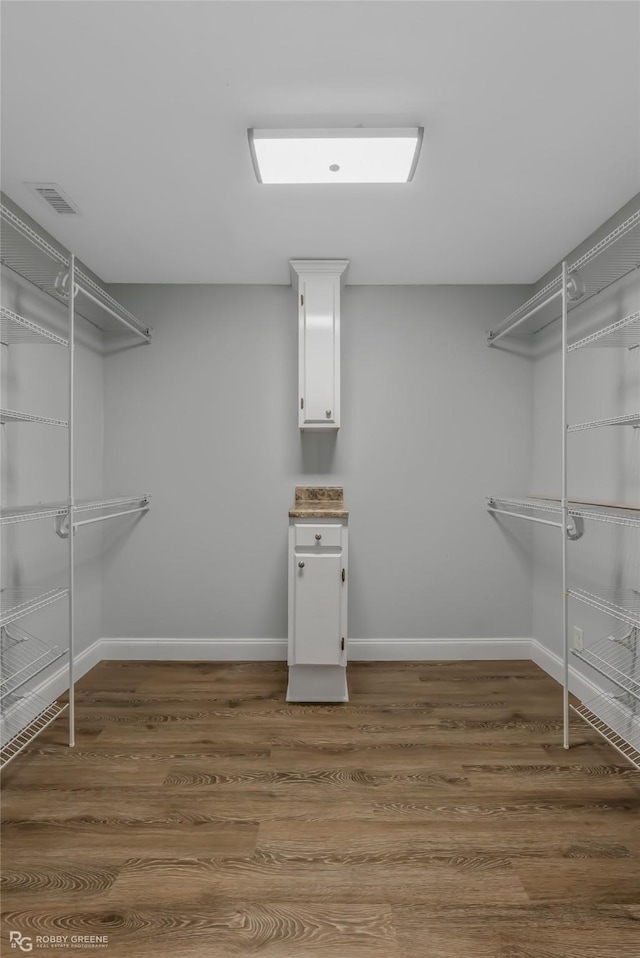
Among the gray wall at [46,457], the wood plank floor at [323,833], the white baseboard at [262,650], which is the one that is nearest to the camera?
the wood plank floor at [323,833]

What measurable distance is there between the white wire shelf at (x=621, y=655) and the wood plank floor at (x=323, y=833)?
29 cm

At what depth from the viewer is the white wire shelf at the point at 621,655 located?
1933 millimetres

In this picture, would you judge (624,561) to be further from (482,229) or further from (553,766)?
(482,229)

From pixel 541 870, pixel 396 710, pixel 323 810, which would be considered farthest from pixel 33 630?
pixel 541 870

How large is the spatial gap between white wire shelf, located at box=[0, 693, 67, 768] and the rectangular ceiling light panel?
219cm

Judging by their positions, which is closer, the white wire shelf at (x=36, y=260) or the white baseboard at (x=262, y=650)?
the white wire shelf at (x=36, y=260)

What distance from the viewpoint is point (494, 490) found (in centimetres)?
294

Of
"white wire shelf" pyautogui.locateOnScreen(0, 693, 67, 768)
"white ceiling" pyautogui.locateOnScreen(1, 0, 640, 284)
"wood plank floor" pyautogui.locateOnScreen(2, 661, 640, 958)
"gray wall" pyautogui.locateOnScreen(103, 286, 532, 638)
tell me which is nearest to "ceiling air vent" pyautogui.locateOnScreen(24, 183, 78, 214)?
"white ceiling" pyautogui.locateOnScreen(1, 0, 640, 284)

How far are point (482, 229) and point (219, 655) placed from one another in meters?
2.74

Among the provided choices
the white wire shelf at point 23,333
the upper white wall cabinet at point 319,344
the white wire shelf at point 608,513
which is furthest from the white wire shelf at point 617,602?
the white wire shelf at point 23,333

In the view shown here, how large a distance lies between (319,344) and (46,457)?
4.93 ft

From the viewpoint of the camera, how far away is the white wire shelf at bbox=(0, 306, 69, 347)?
1.71m

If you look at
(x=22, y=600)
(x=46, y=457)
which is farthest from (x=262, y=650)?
(x=46, y=457)

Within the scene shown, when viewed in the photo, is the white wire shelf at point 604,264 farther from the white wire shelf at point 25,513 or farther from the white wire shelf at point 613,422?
the white wire shelf at point 25,513
